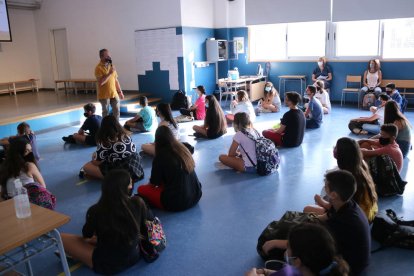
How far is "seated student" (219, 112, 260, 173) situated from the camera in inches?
174

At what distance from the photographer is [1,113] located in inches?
312

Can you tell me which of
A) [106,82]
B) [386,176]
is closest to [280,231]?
[386,176]

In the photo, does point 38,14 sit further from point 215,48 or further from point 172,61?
point 215,48

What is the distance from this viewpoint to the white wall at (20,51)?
11355 mm

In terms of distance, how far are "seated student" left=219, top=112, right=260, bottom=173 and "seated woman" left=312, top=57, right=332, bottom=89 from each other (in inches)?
230

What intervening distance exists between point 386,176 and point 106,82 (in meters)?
5.23

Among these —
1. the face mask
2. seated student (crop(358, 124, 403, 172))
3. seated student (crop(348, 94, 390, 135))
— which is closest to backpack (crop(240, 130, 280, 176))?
seated student (crop(358, 124, 403, 172))

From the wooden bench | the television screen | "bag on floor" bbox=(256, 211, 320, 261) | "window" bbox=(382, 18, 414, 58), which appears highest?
the television screen

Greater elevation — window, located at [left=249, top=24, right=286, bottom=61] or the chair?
window, located at [left=249, top=24, right=286, bottom=61]

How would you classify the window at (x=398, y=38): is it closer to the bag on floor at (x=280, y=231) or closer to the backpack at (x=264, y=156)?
the backpack at (x=264, y=156)

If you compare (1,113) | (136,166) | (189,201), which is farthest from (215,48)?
(189,201)

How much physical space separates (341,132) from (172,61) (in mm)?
4975

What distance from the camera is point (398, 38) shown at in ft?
30.1

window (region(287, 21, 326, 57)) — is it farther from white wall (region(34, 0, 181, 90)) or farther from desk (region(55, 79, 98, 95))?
desk (region(55, 79, 98, 95))
